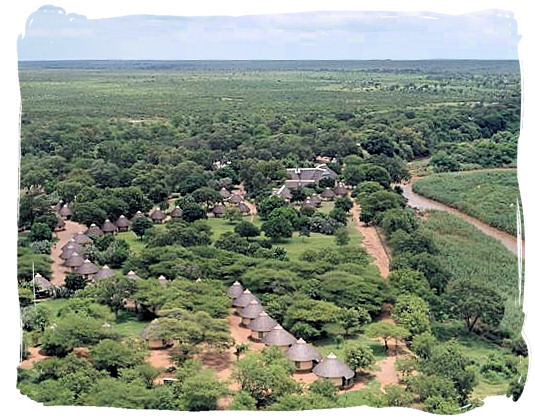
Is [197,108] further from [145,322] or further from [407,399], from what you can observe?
[407,399]

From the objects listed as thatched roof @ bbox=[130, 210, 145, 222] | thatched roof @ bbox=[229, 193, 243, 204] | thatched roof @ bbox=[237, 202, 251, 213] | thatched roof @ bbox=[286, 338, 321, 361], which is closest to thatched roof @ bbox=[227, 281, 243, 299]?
thatched roof @ bbox=[286, 338, 321, 361]

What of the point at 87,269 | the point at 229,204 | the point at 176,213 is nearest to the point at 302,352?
the point at 87,269

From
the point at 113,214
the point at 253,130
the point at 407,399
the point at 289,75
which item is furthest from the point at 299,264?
the point at 289,75

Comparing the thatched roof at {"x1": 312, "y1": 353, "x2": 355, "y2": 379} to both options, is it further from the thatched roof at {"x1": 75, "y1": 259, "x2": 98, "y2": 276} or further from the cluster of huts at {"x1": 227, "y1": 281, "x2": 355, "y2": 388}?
the thatched roof at {"x1": 75, "y1": 259, "x2": 98, "y2": 276}

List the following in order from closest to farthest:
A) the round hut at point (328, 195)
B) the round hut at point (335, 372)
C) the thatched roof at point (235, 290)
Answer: the round hut at point (335, 372) < the thatched roof at point (235, 290) < the round hut at point (328, 195)

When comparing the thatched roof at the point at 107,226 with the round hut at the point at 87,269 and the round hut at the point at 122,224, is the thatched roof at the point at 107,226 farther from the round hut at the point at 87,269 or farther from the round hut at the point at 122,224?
the round hut at the point at 87,269

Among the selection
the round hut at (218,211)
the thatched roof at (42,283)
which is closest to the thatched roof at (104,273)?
the thatched roof at (42,283)
